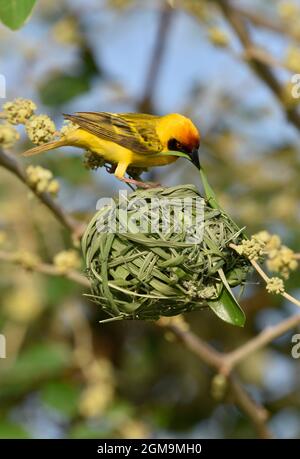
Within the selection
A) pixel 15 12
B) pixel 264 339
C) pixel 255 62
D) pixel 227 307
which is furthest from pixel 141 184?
pixel 255 62

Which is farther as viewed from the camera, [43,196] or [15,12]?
[43,196]

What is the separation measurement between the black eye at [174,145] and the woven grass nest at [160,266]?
0.52 meters

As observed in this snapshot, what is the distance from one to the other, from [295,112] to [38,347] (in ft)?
5.77

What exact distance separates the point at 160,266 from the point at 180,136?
0.74 metres

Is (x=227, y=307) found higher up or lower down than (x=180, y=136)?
lower down

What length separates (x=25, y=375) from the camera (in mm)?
4465

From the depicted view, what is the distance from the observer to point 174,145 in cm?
322

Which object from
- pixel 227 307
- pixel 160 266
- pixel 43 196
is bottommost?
pixel 227 307

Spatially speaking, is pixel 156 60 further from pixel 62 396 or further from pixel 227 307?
pixel 227 307

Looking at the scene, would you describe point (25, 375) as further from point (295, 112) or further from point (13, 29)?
point (13, 29)

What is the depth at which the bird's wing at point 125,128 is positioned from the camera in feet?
9.93

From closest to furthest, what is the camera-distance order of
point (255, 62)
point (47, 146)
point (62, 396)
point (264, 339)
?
1. point (47, 146)
2. point (264, 339)
3. point (255, 62)
4. point (62, 396)

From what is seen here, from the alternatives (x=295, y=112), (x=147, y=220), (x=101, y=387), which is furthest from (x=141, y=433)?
(x=147, y=220)

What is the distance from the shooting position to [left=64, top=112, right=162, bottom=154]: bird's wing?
9.93ft
